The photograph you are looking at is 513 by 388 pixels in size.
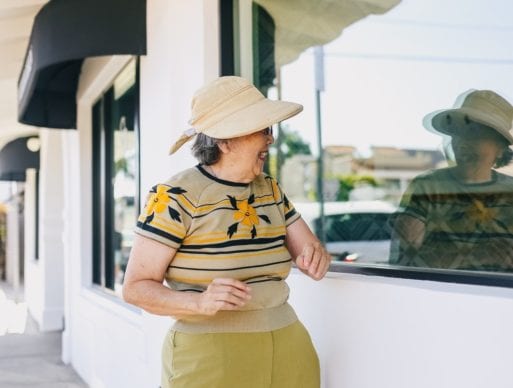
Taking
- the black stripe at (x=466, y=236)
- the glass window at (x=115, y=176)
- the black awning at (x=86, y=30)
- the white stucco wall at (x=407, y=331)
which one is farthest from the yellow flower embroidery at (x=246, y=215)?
the glass window at (x=115, y=176)

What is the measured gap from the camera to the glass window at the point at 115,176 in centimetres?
446

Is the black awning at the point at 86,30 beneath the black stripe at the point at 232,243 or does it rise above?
above

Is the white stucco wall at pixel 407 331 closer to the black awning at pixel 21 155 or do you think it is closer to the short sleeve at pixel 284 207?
the short sleeve at pixel 284 207

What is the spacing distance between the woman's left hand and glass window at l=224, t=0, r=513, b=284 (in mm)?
391

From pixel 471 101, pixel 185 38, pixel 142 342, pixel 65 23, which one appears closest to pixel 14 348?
pixel 142 342

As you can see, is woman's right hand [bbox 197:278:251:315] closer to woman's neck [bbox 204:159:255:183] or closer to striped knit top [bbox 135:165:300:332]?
striped knit top [bbox 135:165:300:332]

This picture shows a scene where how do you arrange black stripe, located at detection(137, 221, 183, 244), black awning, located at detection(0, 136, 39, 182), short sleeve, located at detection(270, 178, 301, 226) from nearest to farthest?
black stripe, located at detection(137, 221, 183, 244)
short sleeve, located at detection(270, 178, 301, 226)
black awning, located at detection(0, 136, 39, 182)

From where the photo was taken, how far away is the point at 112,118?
5.31m

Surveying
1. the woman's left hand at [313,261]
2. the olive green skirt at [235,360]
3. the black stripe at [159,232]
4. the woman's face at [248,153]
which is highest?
the woman's face at [248,153]

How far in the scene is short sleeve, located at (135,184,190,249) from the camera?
168 cm

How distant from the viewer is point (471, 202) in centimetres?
255

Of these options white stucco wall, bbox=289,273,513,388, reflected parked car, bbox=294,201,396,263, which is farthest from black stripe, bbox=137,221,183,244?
reflected parked car, bbox=294,201,396,263

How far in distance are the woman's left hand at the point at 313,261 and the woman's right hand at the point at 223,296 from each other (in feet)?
0.96

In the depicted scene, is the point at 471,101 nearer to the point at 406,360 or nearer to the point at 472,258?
the point at 472,258
